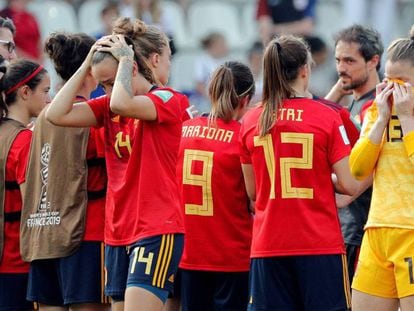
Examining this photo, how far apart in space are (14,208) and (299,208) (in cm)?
217

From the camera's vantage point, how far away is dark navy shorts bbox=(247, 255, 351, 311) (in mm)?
6836

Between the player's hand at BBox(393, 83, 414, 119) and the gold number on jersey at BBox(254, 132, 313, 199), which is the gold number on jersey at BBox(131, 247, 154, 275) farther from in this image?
the player's hand at BBox(393, 83, 414, 119)

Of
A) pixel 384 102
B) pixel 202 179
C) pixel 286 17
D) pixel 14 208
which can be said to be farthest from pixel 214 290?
pixel 286 17

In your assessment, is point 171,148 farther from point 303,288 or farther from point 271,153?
point 303,288

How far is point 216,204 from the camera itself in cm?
771

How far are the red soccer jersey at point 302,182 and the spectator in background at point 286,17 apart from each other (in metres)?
9.10

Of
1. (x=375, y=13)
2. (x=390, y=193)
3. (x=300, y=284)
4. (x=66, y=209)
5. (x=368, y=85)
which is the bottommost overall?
(x=300, y=284)

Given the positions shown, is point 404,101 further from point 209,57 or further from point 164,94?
point 209,57

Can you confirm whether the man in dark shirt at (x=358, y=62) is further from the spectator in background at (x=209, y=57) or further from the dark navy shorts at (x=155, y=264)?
the spectator in background at (x=209, y=57)

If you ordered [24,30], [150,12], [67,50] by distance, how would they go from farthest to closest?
[150,12], [24,30], [67,50]

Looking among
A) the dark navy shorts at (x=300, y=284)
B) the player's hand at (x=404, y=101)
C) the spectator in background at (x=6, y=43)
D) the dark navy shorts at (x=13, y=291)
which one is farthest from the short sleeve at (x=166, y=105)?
the spectator in background at (x=6, y=43)

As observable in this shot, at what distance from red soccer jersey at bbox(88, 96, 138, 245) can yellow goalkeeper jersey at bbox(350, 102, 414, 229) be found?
4.63 ft

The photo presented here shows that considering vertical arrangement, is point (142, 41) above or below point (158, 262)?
above

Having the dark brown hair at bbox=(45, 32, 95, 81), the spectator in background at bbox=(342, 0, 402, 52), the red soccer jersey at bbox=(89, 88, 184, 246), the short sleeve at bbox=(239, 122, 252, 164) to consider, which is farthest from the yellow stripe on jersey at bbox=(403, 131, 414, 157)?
the spectator in background at bbox=(342, 0, 402, 52)
